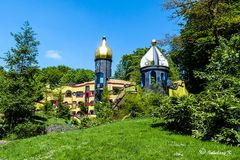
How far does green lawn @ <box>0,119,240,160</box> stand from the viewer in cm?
953

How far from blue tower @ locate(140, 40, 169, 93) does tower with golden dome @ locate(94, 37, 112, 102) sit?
1351cm

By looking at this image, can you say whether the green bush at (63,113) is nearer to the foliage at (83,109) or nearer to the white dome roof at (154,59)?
the white dome roof at (154,59)

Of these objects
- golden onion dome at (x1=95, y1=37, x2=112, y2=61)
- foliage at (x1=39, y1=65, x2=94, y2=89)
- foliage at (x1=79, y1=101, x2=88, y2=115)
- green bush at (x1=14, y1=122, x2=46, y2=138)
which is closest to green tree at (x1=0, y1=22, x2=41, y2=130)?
green bush at (x1=14, y1=122, x2=46, y2=138)

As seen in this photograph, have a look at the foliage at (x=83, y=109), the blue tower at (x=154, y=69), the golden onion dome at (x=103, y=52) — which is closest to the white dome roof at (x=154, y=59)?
the blue tower at (x=154, y=69)

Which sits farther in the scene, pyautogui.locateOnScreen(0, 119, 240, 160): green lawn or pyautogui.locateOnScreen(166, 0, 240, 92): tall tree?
Result: pyautogui.locateOnScreen(166, 0, 240, 92): tall tree

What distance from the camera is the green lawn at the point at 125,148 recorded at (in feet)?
31.3

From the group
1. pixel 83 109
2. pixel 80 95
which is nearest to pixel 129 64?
pixel 80 95

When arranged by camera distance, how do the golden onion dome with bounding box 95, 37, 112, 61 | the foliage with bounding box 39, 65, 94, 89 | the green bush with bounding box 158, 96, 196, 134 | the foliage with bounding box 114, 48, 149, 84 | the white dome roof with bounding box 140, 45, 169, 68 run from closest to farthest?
the green bush with bounding box 158, 96, 196, 134 < the white dome roof with bounding box 140, 45, 169, 68 < the golden onion dome with bounding box 95, 37, 112, 61 < the foliage with bounding box 114, 48, 149, 84 < the foliage with bounding box 39, 65, 94, 89

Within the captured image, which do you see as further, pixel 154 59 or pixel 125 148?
pixel 154 59

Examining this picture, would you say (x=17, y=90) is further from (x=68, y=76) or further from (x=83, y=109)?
(x=68, y=76)

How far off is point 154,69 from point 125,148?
1217 inches

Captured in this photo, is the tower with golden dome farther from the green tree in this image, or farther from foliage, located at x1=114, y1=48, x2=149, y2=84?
the green tree

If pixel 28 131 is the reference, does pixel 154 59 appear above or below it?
above

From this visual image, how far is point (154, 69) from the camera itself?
41.2m
